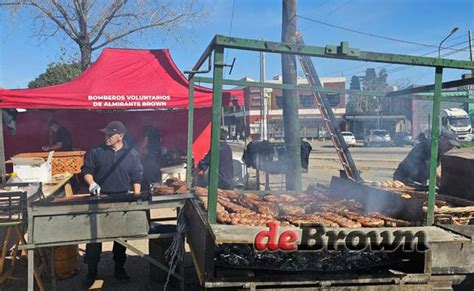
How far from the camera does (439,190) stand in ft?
16.1

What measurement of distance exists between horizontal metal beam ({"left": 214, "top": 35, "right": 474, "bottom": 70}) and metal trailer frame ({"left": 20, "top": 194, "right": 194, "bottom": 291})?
7.20 ft

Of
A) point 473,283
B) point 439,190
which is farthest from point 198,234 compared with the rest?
point 439,190

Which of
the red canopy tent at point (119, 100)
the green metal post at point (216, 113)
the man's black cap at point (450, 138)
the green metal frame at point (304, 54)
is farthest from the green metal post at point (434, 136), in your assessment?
the red canopy tent at point (119, 100)

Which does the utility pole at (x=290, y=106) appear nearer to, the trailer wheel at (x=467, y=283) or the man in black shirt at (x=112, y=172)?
the man in black shirt at (x=112, y=172)

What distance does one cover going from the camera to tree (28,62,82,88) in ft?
108

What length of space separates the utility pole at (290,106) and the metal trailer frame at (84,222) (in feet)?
13.9

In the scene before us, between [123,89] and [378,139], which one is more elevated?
[123,89]

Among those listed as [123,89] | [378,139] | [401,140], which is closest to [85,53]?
[123,89]

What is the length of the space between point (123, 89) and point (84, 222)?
5.55 metres

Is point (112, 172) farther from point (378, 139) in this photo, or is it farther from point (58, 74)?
point (378, 139)

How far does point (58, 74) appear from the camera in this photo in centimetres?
3697

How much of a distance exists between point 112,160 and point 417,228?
12.1 ft

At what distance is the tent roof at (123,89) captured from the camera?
8484 mm

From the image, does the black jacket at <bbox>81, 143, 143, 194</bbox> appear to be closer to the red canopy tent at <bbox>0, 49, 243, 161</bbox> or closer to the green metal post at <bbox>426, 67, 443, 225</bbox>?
the green metal post at <bbox>426, 67, 443, 225</bbox>
